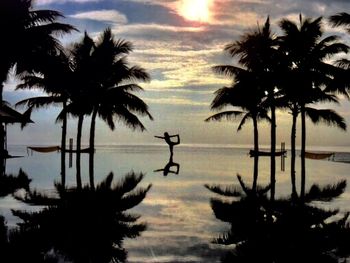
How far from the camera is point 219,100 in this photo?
36.5m

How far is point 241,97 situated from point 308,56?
18.9 feet

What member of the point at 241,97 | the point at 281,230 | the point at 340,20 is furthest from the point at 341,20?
the point at 281,230

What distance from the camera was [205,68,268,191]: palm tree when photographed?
34.4m

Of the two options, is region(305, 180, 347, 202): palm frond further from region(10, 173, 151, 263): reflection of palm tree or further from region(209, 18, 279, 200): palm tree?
region(209, 18, 279, 200): palm tree

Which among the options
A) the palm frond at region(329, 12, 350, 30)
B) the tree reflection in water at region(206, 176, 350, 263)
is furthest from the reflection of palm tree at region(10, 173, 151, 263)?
the palm frond at region(329, 12, 350, 30)

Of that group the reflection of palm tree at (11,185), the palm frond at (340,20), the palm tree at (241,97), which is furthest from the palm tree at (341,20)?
the reflection of palm tree at (11,185)

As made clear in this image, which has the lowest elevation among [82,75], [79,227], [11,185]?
[11,185]

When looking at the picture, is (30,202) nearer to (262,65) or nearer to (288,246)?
(288,246)

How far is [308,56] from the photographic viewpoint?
32625mm

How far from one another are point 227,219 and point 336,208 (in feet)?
10.5

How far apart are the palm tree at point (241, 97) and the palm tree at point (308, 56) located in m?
2.81

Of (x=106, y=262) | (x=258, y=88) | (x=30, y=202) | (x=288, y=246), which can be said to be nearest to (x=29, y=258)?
(x=106, y=262)

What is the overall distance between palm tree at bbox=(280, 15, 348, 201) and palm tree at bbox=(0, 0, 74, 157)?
14898 millimetres

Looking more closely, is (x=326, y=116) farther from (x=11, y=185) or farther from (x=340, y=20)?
(x=11, y=185)
